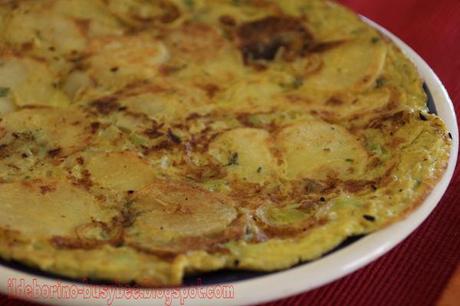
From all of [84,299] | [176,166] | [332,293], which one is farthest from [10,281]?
[332,293]

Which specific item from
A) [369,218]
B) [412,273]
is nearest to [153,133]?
[369,218]

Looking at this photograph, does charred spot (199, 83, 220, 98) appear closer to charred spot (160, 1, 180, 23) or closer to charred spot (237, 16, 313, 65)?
charred spot (237, 16, 313, 65)

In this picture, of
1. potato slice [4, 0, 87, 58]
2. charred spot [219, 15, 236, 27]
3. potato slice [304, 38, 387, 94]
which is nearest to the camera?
potato slice [304, 38, 387, 94]

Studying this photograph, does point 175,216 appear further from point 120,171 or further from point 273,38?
point 273,38

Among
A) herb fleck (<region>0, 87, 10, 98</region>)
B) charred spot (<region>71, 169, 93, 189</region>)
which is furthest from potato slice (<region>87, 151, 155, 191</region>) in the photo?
herb fleck (<region>0, 87, 10, 98</region>)

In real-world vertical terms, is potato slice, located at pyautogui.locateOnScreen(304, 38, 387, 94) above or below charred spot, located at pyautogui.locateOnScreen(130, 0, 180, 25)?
above

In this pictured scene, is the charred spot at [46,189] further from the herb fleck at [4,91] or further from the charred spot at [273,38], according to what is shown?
the charred spot at [273,38]

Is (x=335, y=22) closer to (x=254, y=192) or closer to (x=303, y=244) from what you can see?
(x=254, y=192)
